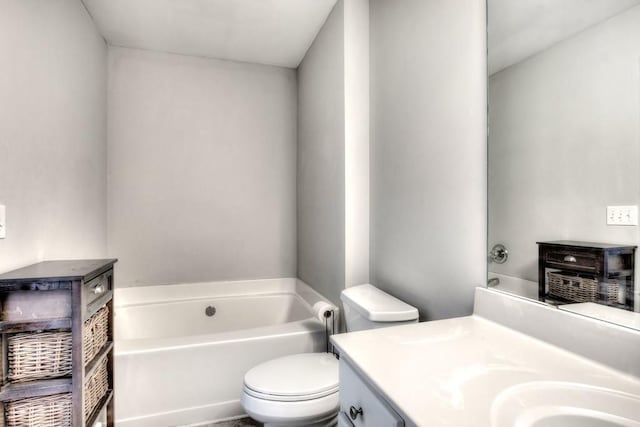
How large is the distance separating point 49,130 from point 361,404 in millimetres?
1908

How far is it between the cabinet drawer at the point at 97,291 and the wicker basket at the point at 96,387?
30 centimetres

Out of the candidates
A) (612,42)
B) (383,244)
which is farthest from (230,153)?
(612,42)

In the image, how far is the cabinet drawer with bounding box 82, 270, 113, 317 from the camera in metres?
1.35

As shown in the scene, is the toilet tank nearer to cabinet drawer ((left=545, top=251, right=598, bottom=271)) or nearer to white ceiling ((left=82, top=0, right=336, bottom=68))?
cabinet drawer ((left=545, top=251, right=598, bottom=271))

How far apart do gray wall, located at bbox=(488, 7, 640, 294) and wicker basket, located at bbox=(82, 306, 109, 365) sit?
161 cm

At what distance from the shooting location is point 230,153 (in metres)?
2.97

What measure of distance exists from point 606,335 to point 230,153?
2.75 meters

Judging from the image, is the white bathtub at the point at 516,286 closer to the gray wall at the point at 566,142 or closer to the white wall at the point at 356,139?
the gray wall at the point at 566,142

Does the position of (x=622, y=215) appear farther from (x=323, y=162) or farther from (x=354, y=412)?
(x=323, y=162)

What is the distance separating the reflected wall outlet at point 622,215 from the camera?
2.60 feet

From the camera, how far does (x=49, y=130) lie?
1.68 meters

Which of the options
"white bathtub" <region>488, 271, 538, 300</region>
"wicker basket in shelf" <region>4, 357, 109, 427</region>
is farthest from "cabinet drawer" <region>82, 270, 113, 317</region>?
"white bathtub" <region>488, 271, 538, 300</region>

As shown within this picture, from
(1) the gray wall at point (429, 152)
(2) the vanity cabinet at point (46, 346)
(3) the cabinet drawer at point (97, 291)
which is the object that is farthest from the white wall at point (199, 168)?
(2) the vanity cabinet at point (46, 346)

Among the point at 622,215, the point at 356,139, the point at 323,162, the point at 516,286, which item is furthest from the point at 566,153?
the point at 323,162
